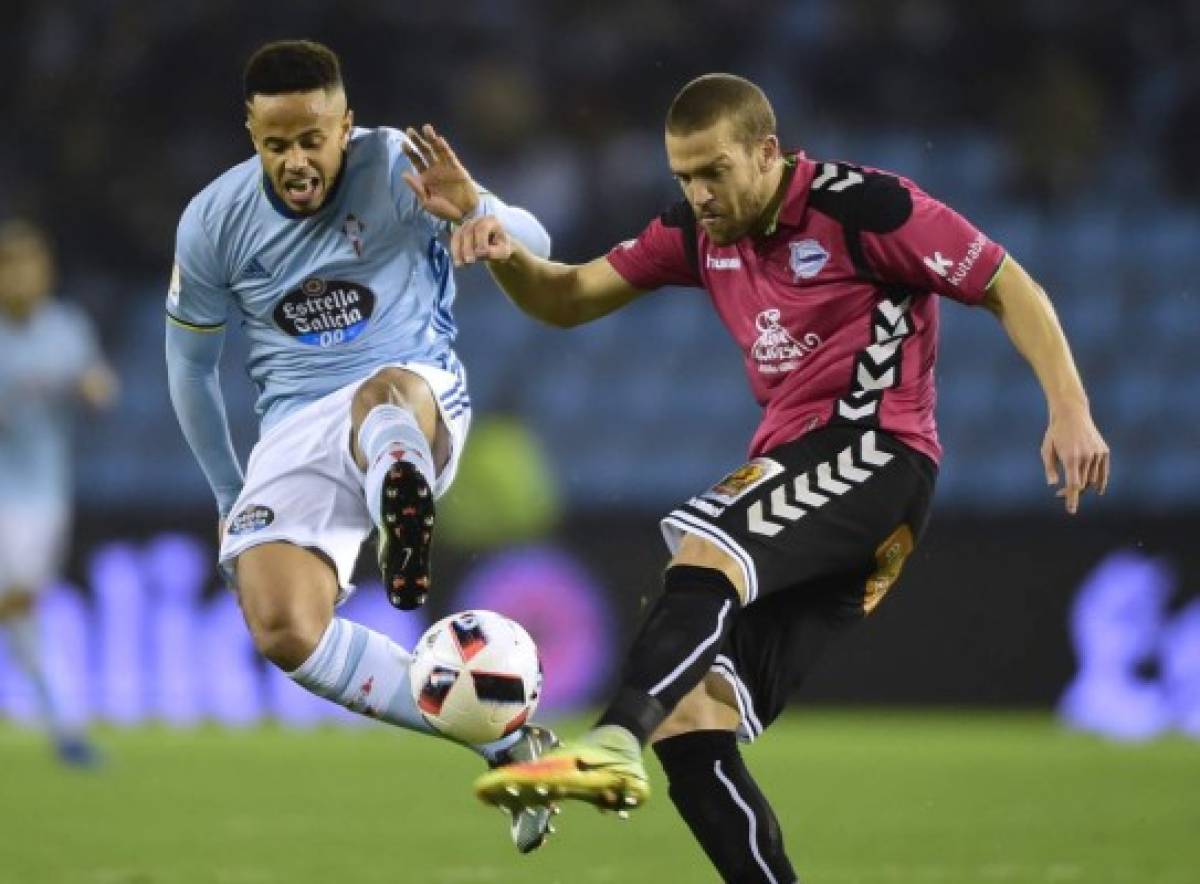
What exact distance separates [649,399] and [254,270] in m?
7.85

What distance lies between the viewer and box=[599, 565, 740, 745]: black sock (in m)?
4.32

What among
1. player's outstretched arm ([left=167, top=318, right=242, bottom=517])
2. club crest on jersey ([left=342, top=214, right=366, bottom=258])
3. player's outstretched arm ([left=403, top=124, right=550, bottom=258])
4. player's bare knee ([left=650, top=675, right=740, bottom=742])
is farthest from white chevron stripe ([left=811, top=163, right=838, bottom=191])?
player's outstretched arm ([left=167, top=318, right=242, bottom=517])

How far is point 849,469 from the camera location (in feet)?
16.0

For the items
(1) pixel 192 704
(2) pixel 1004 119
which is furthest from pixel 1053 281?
(1) pixel 192 704

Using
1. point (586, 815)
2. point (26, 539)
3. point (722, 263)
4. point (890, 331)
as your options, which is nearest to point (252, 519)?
point (722, 263)

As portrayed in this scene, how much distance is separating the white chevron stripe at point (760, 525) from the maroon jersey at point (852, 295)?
34 centimetres

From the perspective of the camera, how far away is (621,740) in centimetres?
419

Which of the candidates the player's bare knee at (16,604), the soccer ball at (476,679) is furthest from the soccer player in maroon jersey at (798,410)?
the player's bare knee at (16,604)

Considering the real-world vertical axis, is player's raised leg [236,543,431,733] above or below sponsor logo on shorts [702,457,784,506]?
below

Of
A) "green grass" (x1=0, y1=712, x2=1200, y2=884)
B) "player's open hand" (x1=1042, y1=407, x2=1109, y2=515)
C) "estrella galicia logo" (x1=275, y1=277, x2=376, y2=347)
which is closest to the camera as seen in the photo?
"player's open hand" (x1=1042, y1=407, x2=1109, y2=515)

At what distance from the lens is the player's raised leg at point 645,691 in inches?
160

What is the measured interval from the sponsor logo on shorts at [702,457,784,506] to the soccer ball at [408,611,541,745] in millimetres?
731

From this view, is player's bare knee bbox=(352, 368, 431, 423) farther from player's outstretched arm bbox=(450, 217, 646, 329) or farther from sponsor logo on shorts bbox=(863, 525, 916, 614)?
sponsor logo on shorts bbox=(863, 525, 916, 614)

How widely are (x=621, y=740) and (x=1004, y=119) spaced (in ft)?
36.3
